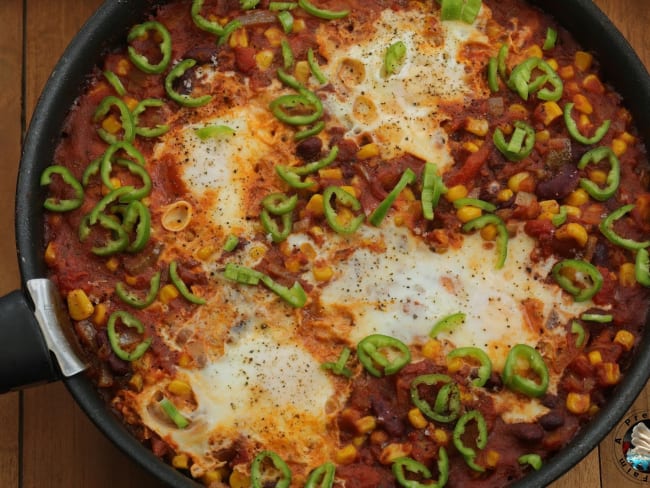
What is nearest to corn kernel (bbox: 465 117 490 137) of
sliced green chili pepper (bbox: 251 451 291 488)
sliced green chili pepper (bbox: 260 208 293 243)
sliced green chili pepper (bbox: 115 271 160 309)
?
sliced green chili pepper (bbox: 260 208 293 243)

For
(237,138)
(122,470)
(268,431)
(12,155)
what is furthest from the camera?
(12,155)

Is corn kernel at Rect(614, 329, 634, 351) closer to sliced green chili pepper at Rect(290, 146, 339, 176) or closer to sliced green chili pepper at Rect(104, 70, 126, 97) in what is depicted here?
sliced green chili pepper at Rect(290, 146, 339, 176)

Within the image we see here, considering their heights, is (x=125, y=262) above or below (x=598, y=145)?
below

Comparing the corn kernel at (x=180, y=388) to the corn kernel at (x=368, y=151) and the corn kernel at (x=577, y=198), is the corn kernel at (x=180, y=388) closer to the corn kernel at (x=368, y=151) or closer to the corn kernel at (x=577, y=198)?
the corn kernel at (x=368, y=151)

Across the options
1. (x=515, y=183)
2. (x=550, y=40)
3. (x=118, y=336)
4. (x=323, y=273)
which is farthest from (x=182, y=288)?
(x=550, y=40)

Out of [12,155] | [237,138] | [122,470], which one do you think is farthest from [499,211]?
[12,155]

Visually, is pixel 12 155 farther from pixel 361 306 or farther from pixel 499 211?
pixel 499 211

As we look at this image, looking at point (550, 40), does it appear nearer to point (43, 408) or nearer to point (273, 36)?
point (273, 36)
